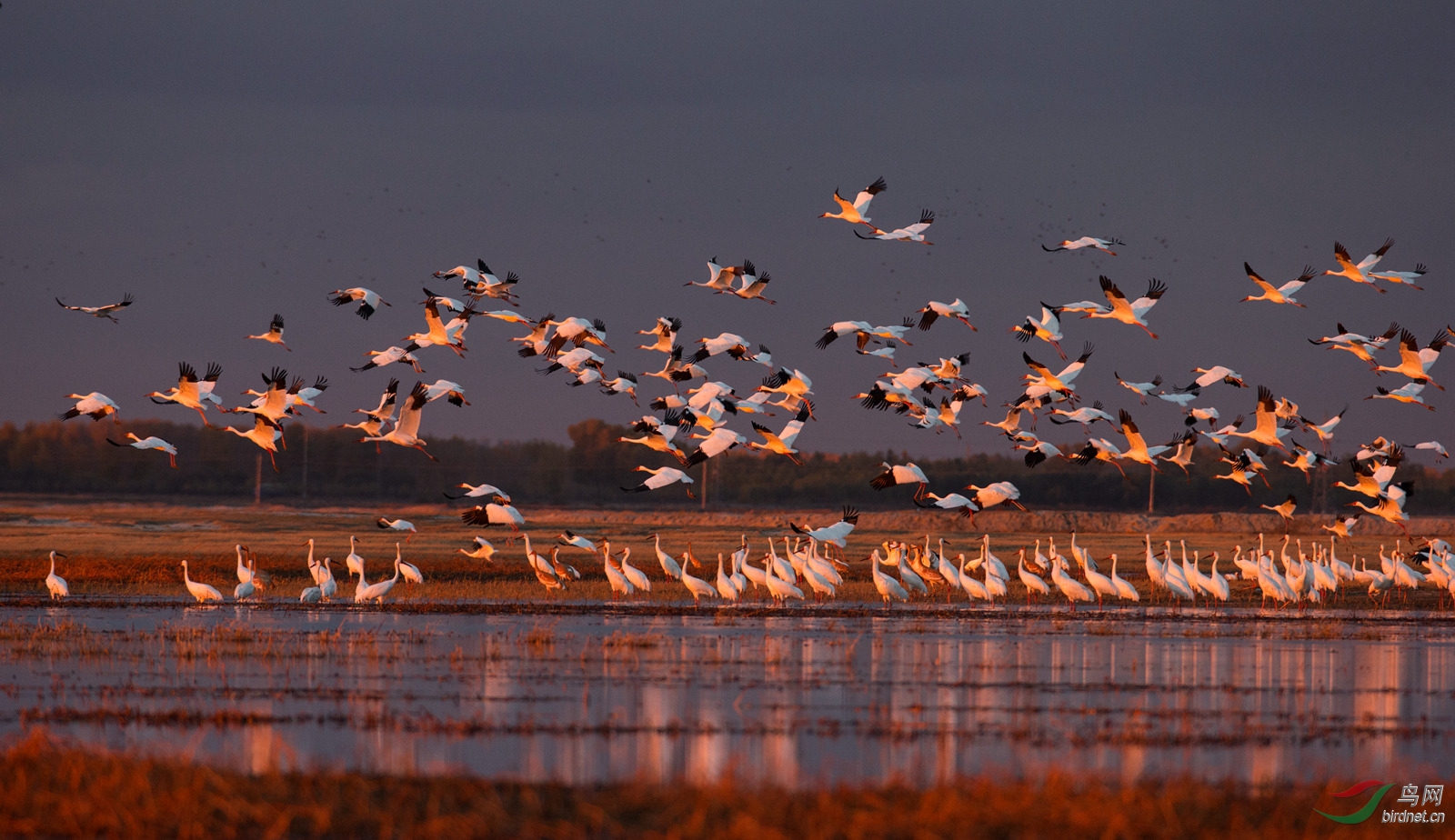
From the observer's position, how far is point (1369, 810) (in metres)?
11.0

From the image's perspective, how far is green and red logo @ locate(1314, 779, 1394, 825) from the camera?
1074 cm

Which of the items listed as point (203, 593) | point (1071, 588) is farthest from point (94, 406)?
point (1071, 588)

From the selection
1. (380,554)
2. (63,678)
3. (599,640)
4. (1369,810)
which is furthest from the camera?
(380,554)

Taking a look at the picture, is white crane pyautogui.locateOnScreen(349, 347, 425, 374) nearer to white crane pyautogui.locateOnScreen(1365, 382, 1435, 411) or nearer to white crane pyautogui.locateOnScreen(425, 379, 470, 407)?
white crane pyautogui.locateOnScreen(425, 379, 470, 407)

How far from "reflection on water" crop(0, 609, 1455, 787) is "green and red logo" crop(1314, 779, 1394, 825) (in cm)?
55

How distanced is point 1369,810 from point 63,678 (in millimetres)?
13626

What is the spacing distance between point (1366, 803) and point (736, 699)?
22.3ft

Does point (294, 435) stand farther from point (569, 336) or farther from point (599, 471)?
point (569, 336)

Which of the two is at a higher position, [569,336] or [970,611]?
[569,336]

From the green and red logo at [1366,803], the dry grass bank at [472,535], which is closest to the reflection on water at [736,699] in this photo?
the green and red logo at [1366,803]

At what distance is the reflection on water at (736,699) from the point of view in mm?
12875

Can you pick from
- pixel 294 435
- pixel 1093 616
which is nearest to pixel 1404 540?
pixel 1093 616

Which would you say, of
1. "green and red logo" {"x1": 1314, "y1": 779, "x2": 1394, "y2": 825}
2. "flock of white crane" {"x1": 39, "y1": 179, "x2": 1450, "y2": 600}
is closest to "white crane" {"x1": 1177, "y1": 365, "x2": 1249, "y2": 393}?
"flock of white crane" {"x1": 39, "y1": 179, "x2": 1450, "y2": 600}

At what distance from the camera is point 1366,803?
11.2 metres
